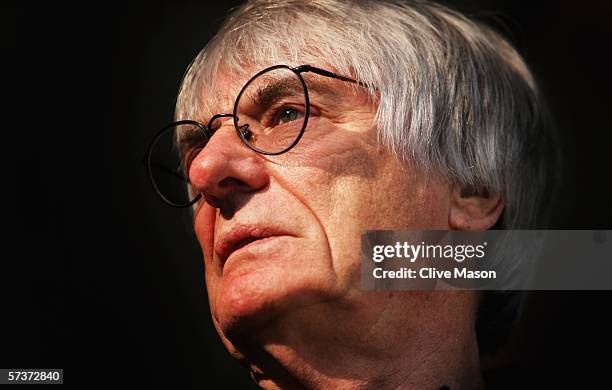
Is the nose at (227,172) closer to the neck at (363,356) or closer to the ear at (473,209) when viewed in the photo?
the neck at (363,356)

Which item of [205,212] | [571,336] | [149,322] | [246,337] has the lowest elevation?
[571,336]

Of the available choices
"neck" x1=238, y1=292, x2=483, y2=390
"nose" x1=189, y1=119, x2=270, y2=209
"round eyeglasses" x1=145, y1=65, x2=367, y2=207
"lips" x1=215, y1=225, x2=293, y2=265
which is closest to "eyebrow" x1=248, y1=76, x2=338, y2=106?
"round eyeglasses" x1=145, y1=65, x2=367, y2=207

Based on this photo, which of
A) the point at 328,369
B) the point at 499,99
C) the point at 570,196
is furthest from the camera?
the point at 570,196

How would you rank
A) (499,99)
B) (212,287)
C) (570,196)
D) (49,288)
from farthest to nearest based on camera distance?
(570,196) < (49,288) < (499,99) < (212,287)

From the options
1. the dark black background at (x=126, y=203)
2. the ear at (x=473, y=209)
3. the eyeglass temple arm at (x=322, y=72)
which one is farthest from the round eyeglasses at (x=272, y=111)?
the dark black background at (x=126, y=203)

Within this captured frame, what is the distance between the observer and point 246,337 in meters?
1.34

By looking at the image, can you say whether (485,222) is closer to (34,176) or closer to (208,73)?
(208,73)

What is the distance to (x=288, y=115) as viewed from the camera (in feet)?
4.69

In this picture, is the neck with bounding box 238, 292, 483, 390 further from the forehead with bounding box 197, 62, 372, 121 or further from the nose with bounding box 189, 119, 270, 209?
the forehead with bounding box 197, 62, 372, 121

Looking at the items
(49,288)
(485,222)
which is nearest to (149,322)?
(49,288)

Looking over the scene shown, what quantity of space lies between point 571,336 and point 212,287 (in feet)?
3.77

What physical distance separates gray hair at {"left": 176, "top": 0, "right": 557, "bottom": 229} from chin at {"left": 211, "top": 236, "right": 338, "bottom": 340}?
30 cm

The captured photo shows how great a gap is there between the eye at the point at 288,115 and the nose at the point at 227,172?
111 mm

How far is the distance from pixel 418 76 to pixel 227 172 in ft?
1.55
